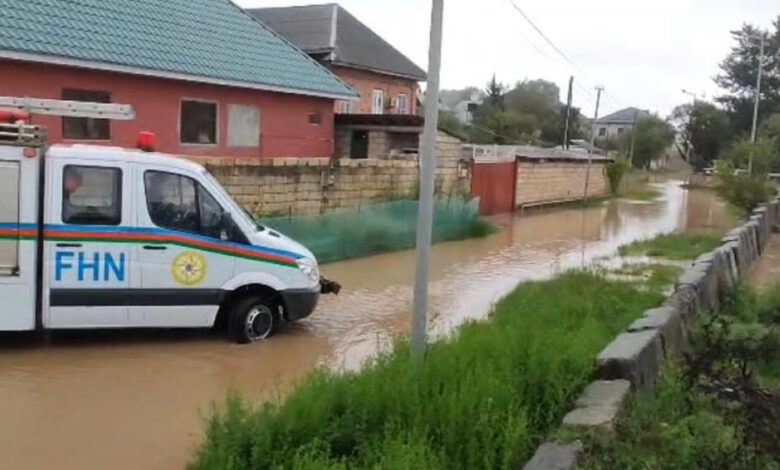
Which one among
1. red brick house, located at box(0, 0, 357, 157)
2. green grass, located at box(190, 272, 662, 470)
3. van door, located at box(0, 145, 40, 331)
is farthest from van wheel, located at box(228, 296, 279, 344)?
red brick house, located at box(0, 0, 357, 157)

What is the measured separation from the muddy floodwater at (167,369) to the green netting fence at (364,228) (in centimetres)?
49

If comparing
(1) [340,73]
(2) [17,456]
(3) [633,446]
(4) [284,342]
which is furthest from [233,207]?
(1) [340,73]

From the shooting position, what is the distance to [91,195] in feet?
28.1

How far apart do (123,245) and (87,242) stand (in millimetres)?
351

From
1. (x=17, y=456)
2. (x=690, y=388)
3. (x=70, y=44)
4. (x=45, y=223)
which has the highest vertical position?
(x=70, y=44)

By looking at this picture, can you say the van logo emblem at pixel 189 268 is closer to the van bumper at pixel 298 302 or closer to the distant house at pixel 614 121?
the van bumper at pixel 298 302

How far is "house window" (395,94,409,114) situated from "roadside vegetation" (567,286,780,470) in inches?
1214

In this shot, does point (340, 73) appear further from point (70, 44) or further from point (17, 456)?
point (17, 456)

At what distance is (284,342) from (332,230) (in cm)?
662

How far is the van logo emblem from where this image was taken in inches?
353

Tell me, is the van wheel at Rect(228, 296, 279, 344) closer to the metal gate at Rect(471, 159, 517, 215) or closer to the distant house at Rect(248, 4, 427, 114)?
the metal gate at Rect(471, 159, 517, 215)

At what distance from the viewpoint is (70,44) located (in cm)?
1648

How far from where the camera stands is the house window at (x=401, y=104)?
124 feet

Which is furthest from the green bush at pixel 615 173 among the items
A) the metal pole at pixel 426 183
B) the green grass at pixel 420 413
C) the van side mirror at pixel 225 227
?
the metal pole at pixel 426 183
